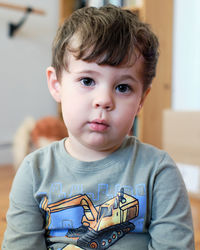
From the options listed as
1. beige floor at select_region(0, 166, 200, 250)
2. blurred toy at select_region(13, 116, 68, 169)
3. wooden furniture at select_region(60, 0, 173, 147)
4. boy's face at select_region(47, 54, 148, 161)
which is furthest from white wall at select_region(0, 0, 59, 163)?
boy's face at select_region(47, 54, 148, 161)

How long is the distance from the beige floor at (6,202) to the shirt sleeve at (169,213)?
0.40 m

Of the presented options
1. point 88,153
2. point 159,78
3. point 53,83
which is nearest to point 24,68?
point 159,78

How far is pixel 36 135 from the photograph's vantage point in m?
1.95

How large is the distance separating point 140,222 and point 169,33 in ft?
5.43

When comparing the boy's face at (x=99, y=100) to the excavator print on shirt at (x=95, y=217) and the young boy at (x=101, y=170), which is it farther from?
the excavator print on shirt at (x=95, y=217)

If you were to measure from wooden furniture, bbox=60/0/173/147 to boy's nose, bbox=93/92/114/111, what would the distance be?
4.61 feet

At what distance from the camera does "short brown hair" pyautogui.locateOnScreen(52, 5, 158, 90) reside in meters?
0.67

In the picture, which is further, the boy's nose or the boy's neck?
the boy's neck

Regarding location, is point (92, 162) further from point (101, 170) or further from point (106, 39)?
point (106, 39)

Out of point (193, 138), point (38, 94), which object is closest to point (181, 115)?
point (193, 138)

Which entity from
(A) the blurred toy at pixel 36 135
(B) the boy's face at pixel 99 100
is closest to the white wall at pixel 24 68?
(A) the blurred toy at pixel 36 135

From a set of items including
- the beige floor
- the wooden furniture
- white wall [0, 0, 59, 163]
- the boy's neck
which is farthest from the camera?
white wall [0, 0, 59, 163]

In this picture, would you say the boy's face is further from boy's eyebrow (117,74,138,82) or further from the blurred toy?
the blurred toy

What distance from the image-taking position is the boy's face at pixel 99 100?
673 millimetres
